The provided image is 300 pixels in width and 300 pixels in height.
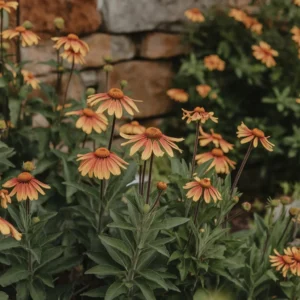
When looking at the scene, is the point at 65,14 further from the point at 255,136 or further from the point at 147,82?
the point at 255,136

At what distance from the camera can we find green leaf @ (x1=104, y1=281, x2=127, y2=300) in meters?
2.12

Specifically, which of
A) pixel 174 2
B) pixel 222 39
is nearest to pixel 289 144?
pixel 222 39

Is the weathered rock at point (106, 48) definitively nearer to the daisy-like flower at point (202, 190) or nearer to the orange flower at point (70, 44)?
the orange flower at point (70, 44)

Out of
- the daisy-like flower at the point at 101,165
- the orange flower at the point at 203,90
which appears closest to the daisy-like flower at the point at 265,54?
the orange flower at the point at 203,90

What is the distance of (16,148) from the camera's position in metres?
2.87

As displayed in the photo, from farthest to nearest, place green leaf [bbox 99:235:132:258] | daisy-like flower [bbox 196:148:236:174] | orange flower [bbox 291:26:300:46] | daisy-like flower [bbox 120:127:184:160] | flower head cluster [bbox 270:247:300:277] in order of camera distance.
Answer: orange flower [bbox 291:26:300:46] < daisy-like flower [bbox 196:148:236:174] < flower head cluster [bbox 270:247:300:277] < green leaf [bbox 99:235:132:258] < daisy-like flower [bbox 120:127:184:160]

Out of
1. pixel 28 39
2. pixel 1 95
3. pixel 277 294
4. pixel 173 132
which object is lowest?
pixel 173 132

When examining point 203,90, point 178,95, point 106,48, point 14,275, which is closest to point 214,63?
point 203,90

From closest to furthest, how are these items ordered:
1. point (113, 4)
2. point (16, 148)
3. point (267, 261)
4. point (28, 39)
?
point (267, 261) < point (28, 39) < point (16, 148) < point (113, 4)

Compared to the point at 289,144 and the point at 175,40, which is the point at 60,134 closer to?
the point at 175,40

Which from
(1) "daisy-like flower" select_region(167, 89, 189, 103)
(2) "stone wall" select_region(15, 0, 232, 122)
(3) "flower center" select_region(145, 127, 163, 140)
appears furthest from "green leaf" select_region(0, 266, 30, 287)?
(1) "daisy-like flower" select_region(167, 89, 189, 103)

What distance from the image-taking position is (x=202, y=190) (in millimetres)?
2111

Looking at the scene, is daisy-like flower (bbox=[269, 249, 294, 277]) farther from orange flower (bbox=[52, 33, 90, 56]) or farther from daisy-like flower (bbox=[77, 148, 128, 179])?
orange flower (bbox=[52, 33, 90, 56])

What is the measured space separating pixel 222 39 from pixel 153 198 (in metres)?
1.91
